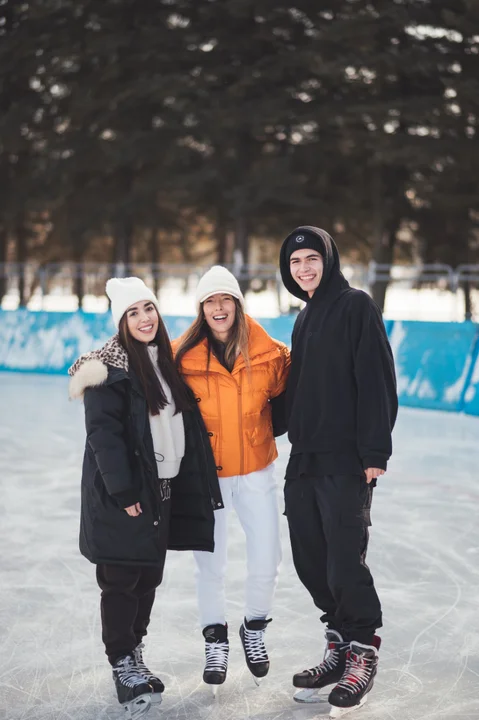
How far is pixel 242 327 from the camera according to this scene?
3.59 meters

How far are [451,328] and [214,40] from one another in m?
17.4

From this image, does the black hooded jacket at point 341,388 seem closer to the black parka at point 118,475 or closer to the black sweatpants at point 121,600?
the black parka at point 118,475

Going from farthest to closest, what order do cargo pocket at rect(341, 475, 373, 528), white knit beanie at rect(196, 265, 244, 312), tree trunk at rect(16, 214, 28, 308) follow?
tree trunk at rect(16, 214, 28, 308) → white knit beanie at rect(196, 265, 244, 312) → cargo pocket at rect(341, 475, 373, 528)

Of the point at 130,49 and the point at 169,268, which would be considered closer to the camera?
the point at 169,268

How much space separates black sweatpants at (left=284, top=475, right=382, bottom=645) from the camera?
132 inches

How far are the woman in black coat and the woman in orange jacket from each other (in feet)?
0.34

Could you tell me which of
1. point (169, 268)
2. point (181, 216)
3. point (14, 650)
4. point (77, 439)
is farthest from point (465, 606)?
point (181, 216)

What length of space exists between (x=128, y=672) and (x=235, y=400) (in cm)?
112

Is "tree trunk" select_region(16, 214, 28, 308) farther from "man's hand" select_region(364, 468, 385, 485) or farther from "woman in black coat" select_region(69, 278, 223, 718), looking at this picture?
"man's hand" select_region(364, 468, 385, 485)

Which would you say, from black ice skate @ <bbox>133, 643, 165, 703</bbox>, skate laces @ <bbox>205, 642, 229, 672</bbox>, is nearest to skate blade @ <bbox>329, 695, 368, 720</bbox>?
skate laces @ <bbox>205, 642, 229, 672</bbox>

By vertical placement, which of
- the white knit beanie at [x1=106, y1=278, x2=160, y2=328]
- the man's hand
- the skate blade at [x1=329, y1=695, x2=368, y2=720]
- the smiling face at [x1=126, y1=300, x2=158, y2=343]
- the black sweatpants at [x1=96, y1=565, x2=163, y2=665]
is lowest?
the skate blade at [x1=329, y1=695, x2=368, y2=720]

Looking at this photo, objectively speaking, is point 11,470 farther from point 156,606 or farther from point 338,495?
point 338,495

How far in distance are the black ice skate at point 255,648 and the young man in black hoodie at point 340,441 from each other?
0.17 metres

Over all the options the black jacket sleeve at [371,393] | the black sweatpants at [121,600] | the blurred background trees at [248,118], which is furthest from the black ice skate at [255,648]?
the blurred background trees at [248,118]
